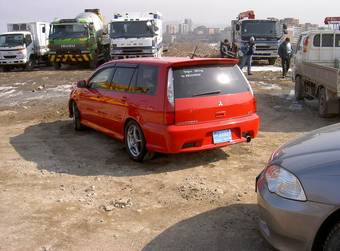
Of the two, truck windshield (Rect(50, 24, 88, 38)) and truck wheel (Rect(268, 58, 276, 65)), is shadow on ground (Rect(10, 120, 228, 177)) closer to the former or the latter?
truck windshield (Rect(50, 24, 88, 38))

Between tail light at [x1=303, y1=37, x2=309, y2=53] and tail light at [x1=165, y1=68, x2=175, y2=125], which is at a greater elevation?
tail light at [x1=303, y1=37, x2=309, y2=53]

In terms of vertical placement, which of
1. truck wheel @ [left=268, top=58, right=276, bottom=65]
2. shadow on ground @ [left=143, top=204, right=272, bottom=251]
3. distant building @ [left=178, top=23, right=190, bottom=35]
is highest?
distant building @ [left=178, top=23, right=190, bottom=35]

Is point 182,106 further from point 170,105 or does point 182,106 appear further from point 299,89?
point 299,89

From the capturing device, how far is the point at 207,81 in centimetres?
652

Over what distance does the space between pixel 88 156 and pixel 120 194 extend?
6.36 ft

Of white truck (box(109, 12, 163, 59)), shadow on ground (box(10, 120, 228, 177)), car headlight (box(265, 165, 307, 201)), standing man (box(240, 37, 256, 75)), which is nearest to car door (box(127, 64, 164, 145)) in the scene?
shadow on ground (box(10, 120, 228, 177))

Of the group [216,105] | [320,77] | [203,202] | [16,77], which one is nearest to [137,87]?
[216,105]

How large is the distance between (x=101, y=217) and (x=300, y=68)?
30.5 feet

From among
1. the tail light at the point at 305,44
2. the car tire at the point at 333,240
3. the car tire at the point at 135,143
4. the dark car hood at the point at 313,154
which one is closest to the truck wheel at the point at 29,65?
the tail light at the point at 305,44

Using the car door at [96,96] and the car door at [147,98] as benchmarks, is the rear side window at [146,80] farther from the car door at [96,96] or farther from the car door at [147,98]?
the car door at [96,96]

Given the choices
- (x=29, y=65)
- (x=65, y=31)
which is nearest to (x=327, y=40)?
(x=65, y=31)

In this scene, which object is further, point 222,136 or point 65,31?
point 65,31

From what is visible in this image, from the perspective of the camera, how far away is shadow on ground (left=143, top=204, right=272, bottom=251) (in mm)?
4191

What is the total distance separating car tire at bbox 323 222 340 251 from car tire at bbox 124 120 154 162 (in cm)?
377
